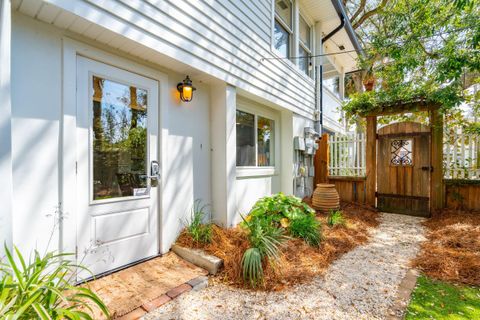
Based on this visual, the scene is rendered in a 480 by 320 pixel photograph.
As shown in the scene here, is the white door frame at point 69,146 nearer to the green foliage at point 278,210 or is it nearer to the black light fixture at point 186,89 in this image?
the black light fixture at point 186,89

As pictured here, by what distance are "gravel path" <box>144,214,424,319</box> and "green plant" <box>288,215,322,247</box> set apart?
45 cm

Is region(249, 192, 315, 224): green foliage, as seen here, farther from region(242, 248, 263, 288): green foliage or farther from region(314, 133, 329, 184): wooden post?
region(314, 133, 329, 184): wooden post

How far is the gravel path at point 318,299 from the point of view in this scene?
2.16 m

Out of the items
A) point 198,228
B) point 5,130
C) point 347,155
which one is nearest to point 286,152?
point 347,155

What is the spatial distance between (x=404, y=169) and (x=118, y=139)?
623 centimetres

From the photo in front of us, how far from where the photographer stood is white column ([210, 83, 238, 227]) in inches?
150

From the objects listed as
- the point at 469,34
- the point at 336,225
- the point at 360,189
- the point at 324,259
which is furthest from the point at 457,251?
the point at 469,34

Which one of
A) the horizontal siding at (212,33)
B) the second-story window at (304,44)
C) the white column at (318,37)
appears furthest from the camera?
the white column at (318,37)

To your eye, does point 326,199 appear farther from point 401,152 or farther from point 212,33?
point 212,33

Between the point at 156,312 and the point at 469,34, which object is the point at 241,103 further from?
the point at 469,34

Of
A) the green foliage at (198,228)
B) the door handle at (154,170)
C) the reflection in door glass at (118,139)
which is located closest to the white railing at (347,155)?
the green foliage at (198,228)

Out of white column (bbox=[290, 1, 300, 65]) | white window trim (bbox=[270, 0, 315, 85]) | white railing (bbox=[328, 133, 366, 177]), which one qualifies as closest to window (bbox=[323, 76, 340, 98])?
white window trim (bbox=[270, 0, 315, 85])

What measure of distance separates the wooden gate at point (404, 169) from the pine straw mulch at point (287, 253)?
230cm

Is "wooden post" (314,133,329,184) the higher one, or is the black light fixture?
the black light fixture
